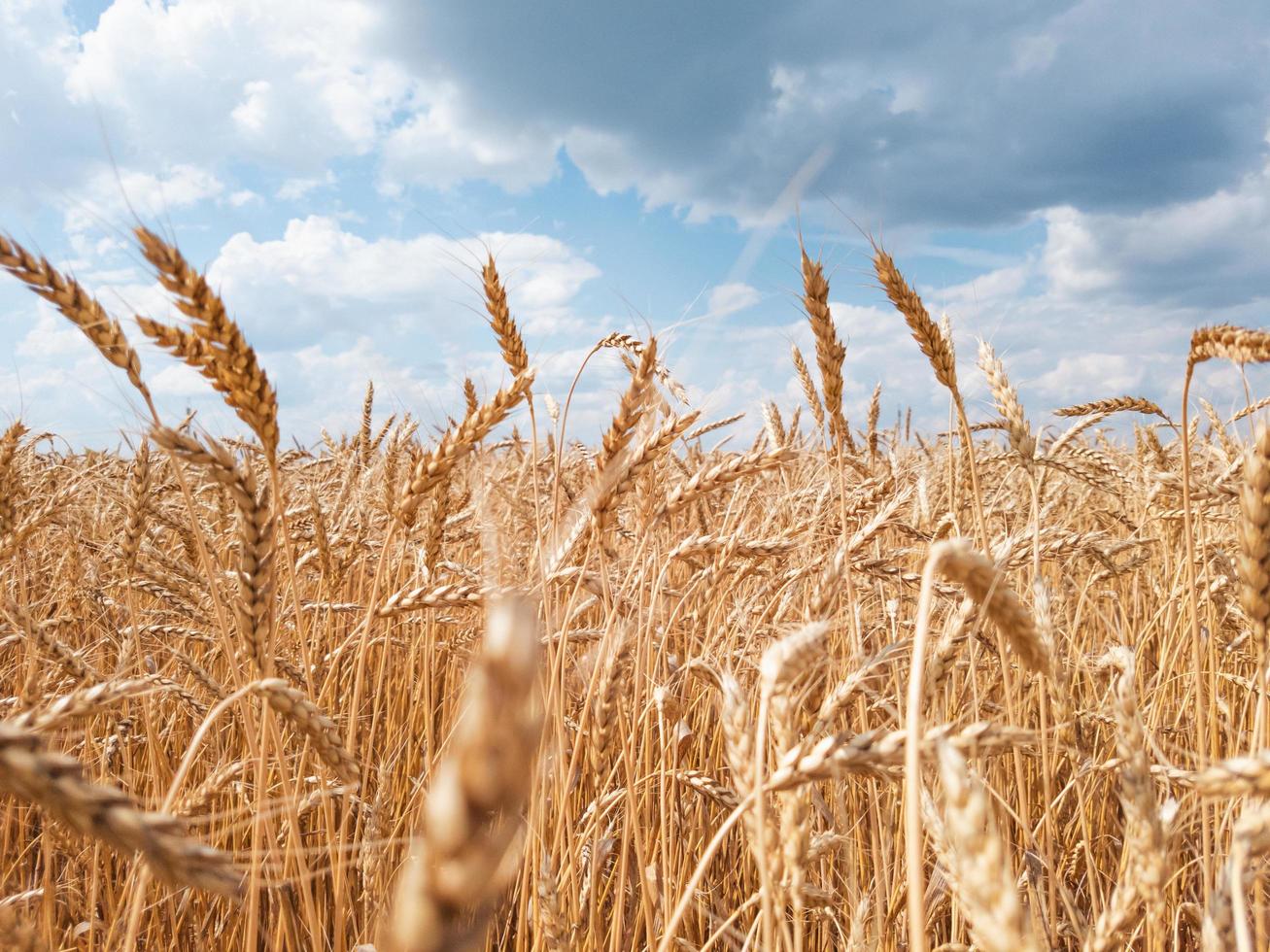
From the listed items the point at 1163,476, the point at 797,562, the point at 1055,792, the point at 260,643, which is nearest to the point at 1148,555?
the point at 1163,476

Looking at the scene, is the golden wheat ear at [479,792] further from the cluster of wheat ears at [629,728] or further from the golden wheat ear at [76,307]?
the golden wheat ear at [76,307]

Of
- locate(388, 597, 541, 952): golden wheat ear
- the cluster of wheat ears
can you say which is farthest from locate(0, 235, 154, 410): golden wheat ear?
locate(388, 597, 541, 952): golden wheat ear

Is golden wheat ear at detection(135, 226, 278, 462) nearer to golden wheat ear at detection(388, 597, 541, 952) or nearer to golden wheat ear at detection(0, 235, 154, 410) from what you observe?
golden wheat ear at detection(0, 235, 154, 410)

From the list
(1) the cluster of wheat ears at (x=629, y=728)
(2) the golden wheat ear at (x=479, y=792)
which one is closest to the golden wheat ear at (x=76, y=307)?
(1) the cluster of wheat ears at (x=629, y=728)

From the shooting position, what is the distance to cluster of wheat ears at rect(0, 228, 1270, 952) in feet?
2.36

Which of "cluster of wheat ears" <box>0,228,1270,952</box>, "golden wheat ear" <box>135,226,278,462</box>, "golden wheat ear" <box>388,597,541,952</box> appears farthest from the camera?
"golden wheat ear" <box>135,226,278,462</box>

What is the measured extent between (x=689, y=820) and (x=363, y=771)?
1.00m

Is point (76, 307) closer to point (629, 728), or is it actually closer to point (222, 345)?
point (222, 345)

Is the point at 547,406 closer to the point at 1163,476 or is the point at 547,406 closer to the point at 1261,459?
the point at 1163,476

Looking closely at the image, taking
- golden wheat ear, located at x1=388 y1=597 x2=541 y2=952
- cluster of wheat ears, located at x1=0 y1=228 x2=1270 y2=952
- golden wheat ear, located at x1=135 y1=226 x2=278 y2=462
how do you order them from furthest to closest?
golden wheat ear, located at x1=135 y1=226 x2=278 y2=462, cluster of wheat ears, located at x1=0 y1=228 x2=1270 y2=952, golden wheat ear, located at x1=388 y1=597 x2=541 y2=952

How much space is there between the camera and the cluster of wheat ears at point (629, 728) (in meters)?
0.72

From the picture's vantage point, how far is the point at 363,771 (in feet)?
7.60

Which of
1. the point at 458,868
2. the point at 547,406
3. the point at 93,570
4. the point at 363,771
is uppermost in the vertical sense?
the point at 547,406

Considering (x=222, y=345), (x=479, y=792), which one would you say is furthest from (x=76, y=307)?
(x=479, y=792)
